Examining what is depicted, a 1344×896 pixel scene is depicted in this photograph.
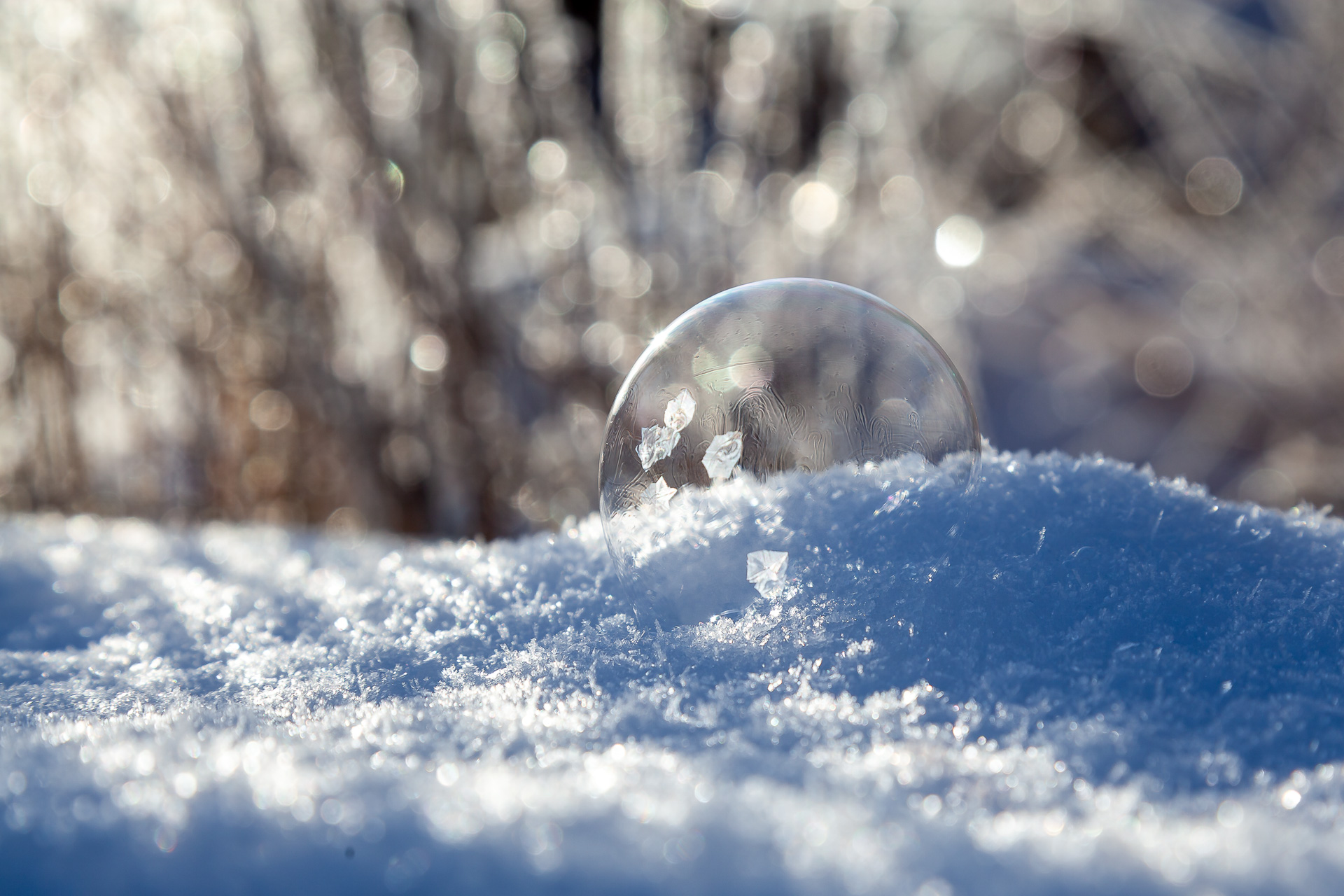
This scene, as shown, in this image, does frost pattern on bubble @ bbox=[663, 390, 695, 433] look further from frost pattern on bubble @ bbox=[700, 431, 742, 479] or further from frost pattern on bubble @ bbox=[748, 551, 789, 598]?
frost pattern on bubble @ bbox=[748, 551, 789, 598]

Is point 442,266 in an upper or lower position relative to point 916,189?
lower

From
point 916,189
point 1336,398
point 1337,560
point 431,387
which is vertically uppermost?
point 916,189

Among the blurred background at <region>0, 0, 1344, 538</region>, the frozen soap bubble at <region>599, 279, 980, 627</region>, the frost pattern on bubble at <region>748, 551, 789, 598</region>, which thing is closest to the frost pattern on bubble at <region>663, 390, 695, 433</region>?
the frozen soap bubble at <region>599, 279, 980, 627</region>

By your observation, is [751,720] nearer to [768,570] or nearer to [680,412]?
[768,570]

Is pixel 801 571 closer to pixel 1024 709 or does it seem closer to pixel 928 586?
pixel 928 586

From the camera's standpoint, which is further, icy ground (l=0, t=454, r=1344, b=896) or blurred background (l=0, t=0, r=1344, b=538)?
blurred background (l=0, t=0, r=1344, b=538)

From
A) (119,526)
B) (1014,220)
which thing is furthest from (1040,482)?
(1014,220)

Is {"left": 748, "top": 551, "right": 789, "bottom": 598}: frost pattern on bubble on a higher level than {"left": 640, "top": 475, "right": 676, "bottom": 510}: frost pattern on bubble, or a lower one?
lower
